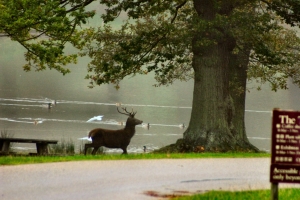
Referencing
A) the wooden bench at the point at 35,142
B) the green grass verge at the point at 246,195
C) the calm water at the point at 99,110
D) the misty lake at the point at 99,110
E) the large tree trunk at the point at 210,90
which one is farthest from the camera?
the calm water at the point at 99,110

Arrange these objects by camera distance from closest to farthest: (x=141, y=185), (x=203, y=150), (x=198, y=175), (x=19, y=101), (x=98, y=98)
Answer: (x=141, y=185) < (x=198, y=175) < (x=203, y=150) < (x=19, y=101) < (x=98, y=98)

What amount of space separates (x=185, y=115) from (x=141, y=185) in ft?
225

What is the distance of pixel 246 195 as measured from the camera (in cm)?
1138

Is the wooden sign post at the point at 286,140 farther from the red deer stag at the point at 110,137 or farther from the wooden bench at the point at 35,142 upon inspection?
the red deer stag at the point at 110,137

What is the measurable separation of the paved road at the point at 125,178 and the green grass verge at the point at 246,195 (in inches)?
23.2

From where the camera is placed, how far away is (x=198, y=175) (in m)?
13.7

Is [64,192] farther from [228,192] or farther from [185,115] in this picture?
[185,115]

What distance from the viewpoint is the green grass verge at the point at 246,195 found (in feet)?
36.2

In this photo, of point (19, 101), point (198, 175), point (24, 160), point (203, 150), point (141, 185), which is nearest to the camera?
point (141, 185)

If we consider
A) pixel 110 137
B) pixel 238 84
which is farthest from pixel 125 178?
pixel 238 84

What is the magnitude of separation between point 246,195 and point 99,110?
7127 cm

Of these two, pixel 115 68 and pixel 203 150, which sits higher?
pixel 115 68

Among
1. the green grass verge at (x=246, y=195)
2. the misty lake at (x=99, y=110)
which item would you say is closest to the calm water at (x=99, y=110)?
the misty lake at (x=99, y=110)

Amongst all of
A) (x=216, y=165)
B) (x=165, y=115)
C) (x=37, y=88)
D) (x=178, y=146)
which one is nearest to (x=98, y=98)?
(x=37, y=88)
